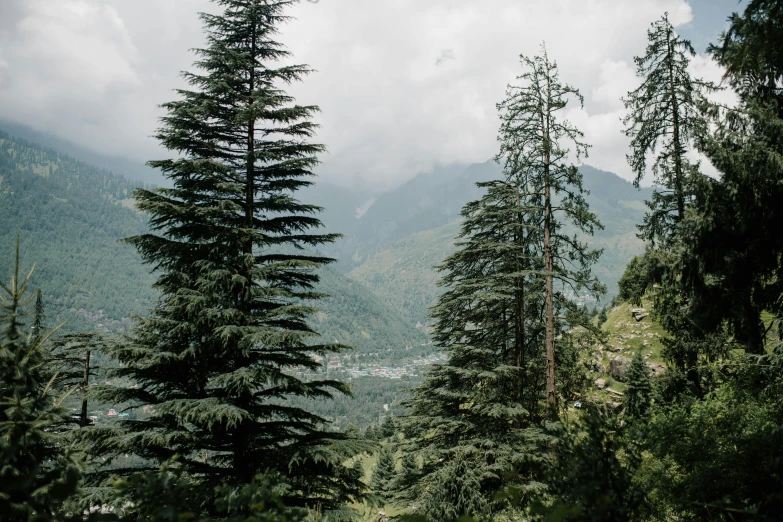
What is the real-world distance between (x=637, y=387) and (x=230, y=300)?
73.0 feet

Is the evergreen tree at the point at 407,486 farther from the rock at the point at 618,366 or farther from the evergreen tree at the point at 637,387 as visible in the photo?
the rock at the point at 618,366

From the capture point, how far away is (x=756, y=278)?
772 cm

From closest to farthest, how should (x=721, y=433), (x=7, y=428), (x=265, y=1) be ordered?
(x=7, y=428) → (x=721, y=433) → (x=265, y=1)

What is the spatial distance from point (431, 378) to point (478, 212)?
5957 mm

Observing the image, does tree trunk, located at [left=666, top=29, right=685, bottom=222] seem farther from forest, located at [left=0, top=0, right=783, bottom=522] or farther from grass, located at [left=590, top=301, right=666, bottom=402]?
grass, located at [left=590, top=301, right=666, bottom=402]

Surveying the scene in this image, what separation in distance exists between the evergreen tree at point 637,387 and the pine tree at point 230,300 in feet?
59.3

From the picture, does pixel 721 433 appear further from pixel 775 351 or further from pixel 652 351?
pixel 652 351

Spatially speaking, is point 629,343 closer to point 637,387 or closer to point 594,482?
point 637,387

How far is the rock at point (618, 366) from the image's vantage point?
26.0m

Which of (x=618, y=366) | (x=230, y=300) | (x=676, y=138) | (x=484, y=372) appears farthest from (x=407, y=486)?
(x=618, y=366)

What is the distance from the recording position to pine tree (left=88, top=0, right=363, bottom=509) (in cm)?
675

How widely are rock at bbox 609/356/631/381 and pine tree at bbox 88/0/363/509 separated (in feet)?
81.2

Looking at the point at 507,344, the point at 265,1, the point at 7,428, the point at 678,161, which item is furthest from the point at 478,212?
the point at 7,428

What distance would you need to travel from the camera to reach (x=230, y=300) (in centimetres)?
729
